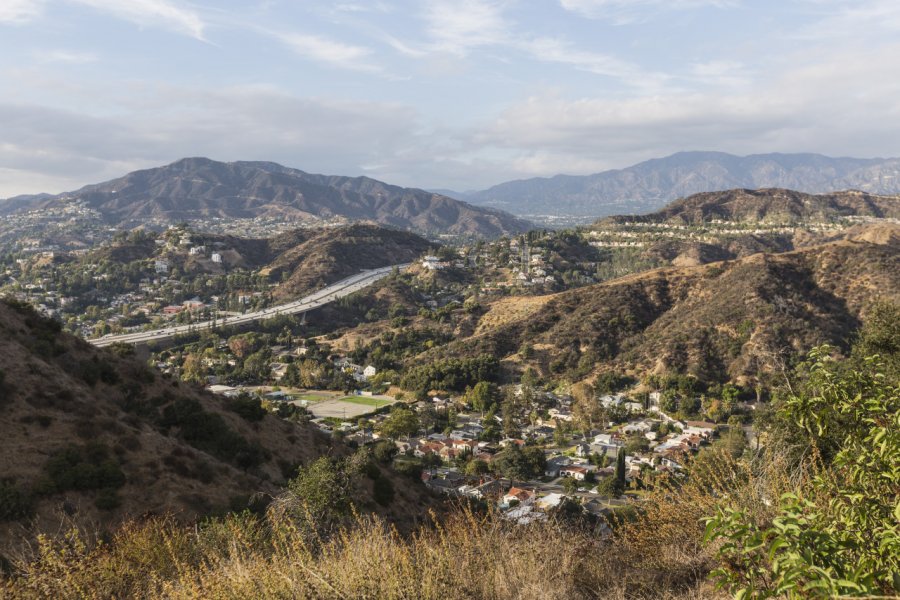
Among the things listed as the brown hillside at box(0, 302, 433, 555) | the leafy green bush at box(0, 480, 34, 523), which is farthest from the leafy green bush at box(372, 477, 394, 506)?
the leafy green bush at box(0, 480, 34, 523)

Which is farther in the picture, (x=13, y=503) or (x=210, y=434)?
(x=210, y=434)

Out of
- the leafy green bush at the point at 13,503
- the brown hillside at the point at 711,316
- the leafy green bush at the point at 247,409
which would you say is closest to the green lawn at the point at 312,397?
the brown hillside at the point at 711,316

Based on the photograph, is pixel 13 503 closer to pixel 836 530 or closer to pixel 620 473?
pixel 836 530

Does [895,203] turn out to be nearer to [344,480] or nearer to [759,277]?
[759,277]

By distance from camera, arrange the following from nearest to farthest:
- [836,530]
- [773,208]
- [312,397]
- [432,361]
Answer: [836,530] → [312,397] → [432,361] → [773,208]

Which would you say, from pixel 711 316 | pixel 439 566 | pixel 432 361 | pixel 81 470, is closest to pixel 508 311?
pixel 432 361

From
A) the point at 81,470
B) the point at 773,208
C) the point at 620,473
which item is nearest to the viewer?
the point at 81,470
